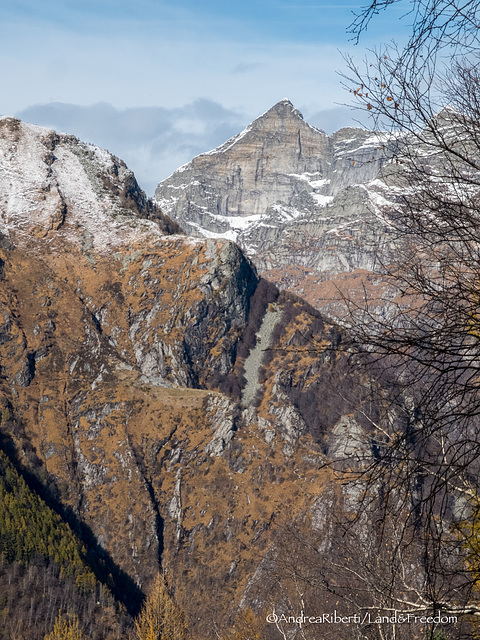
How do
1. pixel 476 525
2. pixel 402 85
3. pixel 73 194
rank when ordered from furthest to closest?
pixel 73 194 → pixel 476 525 → pixel 402 85

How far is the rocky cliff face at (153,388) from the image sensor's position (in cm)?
9494

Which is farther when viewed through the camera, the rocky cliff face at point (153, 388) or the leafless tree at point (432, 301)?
the rocky cliff face at point (153, 388)

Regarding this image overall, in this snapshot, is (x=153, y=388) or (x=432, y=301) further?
(x=153, y=388)

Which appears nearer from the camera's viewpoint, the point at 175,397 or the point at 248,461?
the point at 248,461

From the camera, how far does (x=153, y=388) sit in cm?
11481

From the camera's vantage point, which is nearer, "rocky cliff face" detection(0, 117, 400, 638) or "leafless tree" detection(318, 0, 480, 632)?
"leafless tree" detection(318, 0, 480, 632)

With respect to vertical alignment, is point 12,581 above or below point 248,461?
below

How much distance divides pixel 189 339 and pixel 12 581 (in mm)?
60470

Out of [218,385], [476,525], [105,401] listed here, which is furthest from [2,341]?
[476,525]

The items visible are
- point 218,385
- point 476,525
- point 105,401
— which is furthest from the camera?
point 218,385

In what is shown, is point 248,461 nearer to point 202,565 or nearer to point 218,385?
point 202,565

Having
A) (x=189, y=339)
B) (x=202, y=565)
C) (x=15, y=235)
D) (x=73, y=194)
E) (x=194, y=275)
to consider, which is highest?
(x=73, y=194)

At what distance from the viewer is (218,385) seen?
4929 inches

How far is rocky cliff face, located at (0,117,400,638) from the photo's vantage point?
9494 cm
